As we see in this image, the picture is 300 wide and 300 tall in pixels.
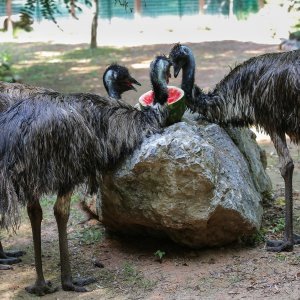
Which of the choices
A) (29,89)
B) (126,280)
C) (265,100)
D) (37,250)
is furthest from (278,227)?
(29,89)

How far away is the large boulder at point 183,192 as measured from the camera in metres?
5.38

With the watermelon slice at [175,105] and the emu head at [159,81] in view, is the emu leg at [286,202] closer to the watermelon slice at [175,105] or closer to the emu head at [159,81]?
the watermelon slice at [175,105]

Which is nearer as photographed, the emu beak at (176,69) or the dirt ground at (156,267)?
the dirt ground at (156,267)

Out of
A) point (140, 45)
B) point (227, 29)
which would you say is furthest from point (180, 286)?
point (227, 29)

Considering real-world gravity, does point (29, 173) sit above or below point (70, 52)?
above

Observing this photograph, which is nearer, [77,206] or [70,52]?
[77,206]

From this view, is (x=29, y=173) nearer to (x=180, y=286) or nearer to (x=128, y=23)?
(x=180, y=286)

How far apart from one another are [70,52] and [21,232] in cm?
1194

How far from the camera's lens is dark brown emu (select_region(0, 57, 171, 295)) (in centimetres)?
501

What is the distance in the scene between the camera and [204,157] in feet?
17.7

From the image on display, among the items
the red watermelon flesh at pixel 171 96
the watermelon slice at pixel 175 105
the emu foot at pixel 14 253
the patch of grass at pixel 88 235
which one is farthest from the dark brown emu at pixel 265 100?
the emu foot at pixel 14 253

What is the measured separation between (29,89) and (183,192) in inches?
75.7

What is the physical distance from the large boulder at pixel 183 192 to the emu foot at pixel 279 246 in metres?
0.19

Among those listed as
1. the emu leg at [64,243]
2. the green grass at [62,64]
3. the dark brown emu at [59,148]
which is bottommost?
the green grass at [62,64]
